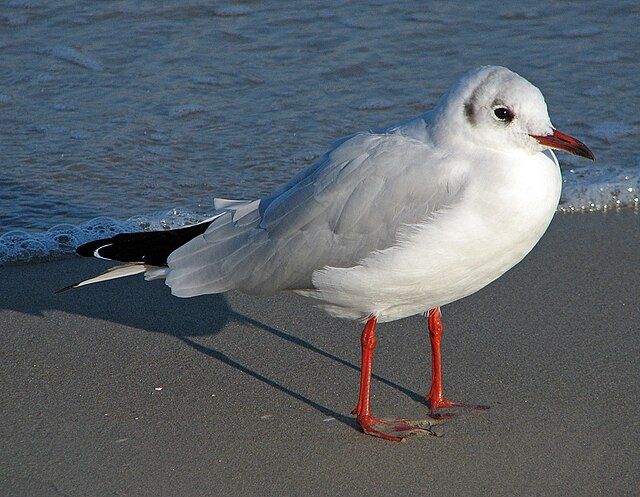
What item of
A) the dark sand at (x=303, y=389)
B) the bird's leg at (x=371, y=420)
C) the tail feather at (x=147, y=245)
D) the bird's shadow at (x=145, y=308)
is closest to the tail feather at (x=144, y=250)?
the tail feather at (x=147, y=245)

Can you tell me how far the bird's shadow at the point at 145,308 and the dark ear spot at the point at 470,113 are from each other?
1335 millimetres

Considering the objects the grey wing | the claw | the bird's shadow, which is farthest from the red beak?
the bird's shadow

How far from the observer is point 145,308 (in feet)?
17.3

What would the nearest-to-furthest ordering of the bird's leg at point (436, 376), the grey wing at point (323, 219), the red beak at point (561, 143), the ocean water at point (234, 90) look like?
1. the red beak at point (561, 143)
2. the grey wing at point (323, 219)
3. the bird's leg at point (436, 376)
4. the ocean water at point (234, 90)

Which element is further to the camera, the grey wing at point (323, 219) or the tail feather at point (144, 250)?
the tail feather at point (144, 250)

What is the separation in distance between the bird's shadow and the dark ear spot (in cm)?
134

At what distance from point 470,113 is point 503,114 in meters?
0.12

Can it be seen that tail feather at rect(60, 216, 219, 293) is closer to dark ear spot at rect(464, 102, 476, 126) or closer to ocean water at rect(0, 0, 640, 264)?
dark ear spot at rect(464, 102, 476, 126)

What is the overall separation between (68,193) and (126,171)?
48 cm

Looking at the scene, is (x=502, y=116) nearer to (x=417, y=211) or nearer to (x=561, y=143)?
(x=561, y=143)

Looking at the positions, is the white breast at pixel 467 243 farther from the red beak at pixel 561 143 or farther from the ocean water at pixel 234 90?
the ocean water at pixel 234 90

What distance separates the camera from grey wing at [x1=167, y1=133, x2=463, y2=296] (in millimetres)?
3869

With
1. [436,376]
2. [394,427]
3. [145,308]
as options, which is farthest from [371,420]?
[145,308]

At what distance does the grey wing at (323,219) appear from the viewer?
152 inches
